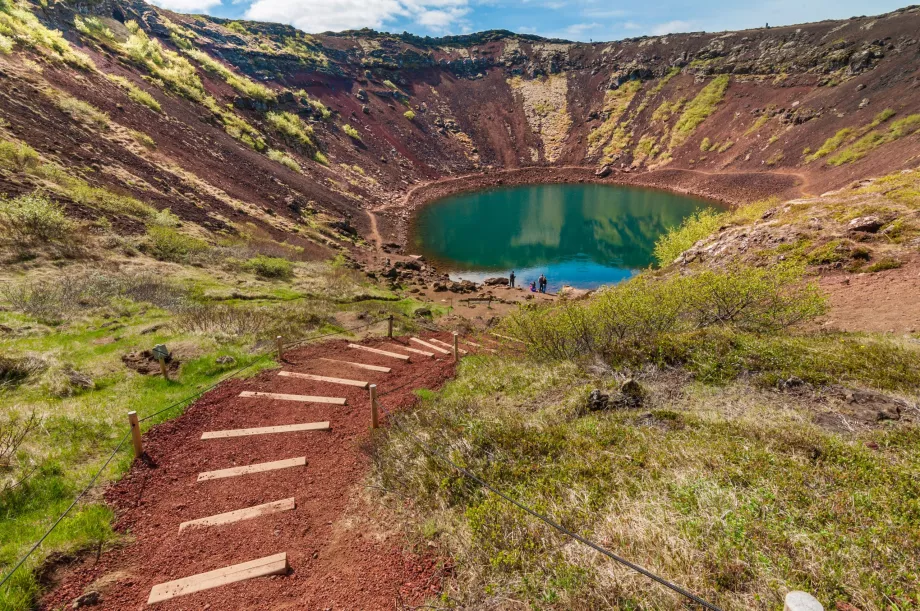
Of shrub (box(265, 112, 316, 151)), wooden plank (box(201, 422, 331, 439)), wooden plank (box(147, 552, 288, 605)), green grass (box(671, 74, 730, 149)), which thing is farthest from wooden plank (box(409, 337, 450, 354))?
green grass (box(671, 74, 730, 149))

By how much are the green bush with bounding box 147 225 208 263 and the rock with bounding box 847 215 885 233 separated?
35.9m

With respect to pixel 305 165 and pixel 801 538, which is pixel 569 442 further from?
pixel 305 165

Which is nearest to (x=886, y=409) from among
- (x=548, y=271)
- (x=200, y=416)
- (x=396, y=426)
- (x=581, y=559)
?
(x=581, y=559)

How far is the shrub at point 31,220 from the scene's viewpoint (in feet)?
58.4

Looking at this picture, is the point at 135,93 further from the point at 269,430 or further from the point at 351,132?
the point at 269,430

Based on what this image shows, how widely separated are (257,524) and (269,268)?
2099cm

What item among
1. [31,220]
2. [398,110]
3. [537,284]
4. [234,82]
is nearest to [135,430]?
[31,220]

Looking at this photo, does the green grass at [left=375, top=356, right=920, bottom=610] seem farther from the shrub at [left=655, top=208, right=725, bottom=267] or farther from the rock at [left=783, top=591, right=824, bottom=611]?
the shrub at [left=655, top=208, right=725, bottom=267]

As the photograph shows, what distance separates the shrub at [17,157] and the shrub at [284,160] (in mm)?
30072

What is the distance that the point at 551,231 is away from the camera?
53.8m

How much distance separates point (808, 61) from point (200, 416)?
10491 centimetres

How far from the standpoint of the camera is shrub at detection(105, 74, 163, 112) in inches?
1644

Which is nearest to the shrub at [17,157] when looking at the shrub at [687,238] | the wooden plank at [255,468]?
the wooden plank at [255,468]

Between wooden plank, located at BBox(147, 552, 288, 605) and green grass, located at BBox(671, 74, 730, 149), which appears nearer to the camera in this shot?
wooden plank, located at BBox(147, 552, 288, 605)
